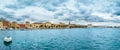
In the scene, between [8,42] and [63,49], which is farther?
[8,42]

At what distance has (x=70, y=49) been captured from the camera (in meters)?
59.5

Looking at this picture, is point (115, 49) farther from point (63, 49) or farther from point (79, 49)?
point (63, 49)

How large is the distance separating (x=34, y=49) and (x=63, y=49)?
24.8 ft

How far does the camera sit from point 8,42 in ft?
251

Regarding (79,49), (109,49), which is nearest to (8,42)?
(79,49)

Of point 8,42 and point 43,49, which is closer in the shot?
point 43,49

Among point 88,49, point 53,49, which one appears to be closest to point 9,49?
point 53,49

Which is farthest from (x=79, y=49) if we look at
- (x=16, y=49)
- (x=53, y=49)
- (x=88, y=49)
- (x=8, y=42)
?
(x=8, y=42)

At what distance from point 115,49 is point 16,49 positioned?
25847 mm

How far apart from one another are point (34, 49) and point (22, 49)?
10.2 feet

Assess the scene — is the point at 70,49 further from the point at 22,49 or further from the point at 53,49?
the point at 22,49

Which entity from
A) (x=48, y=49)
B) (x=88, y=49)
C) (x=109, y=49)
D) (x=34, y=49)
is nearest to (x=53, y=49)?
(x=48, y=49)

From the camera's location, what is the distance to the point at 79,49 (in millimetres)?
60312

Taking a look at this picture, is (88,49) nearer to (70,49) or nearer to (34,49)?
(70,49)
